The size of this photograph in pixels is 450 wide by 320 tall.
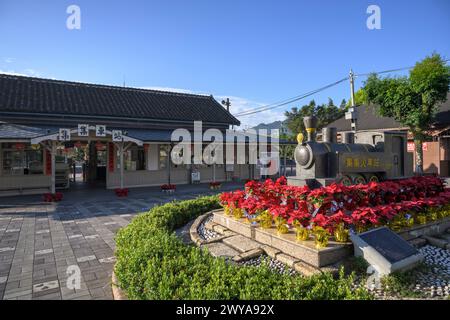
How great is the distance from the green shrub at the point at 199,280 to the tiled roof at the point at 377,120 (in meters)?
19.1

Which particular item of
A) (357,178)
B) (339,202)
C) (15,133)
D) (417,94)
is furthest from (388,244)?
(417,94)

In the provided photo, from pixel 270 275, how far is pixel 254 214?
265cm

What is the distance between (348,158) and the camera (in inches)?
324

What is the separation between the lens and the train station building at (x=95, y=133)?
46.0ft

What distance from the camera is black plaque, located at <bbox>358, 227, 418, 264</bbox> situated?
426 centimetres

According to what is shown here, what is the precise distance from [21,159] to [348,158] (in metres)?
15.7

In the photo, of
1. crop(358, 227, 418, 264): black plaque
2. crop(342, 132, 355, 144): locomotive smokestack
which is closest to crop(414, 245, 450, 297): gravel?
crop(358, 227, 418, 264): black plaque

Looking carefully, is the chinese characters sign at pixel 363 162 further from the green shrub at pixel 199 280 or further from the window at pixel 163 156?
the window at pixel 163 156

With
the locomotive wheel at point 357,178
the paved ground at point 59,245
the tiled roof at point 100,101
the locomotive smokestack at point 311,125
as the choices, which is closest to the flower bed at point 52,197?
the paved ground at point 59,245

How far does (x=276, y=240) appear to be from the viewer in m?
5.06

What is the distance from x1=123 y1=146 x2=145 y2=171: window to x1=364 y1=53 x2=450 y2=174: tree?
15.8 m

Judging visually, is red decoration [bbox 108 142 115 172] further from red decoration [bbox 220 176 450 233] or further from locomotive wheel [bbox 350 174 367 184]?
locomotive wheel [bbox 350 174 367 184]
